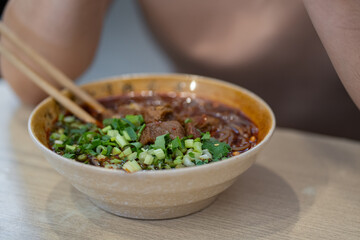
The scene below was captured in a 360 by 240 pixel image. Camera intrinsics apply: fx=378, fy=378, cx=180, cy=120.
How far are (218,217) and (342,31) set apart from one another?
2.19 ft

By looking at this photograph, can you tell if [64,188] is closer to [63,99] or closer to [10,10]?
[63,99]

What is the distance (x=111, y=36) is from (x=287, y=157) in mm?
2832

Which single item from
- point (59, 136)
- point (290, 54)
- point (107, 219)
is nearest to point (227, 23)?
point (290, 54)

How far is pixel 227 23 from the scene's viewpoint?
2.23 m

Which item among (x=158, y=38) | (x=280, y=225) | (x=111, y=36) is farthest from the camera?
(x=111, y=36)

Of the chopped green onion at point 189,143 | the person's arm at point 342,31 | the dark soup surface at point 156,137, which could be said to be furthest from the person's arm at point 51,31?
the person's arm at point 342,31

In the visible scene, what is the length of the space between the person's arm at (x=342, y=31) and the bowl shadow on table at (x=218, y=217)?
1.48ft

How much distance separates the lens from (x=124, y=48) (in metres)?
3.99

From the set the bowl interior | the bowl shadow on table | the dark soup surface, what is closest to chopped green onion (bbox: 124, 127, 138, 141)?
the dark soup surface

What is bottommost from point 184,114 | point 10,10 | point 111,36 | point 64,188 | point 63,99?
point 111,36

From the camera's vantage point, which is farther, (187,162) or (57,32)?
(57,32)

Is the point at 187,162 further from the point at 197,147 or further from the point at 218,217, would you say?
the point at 218,217

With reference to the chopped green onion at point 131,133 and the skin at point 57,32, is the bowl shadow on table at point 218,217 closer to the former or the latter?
the chopped green onion at point 131,133

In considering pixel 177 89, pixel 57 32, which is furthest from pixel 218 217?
pixel 57 32
